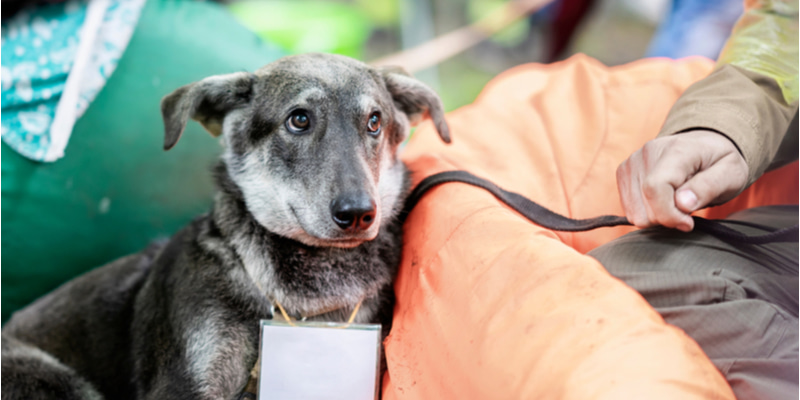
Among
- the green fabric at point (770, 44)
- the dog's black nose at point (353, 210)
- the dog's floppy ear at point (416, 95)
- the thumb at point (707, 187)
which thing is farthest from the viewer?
the dog's floppy ear at point (416, 95)

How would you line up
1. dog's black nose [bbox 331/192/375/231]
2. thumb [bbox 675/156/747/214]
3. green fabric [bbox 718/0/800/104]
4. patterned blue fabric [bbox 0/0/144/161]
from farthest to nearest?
patterned blue fabric [bbox 0/0/144/161], dog's black nose [bbox 331/192/375/231], green fabric [bbox 718/0/800/104], thumb [bbox 675/156/747/214]

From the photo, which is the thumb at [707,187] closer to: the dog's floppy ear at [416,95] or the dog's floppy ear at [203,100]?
the dog's floppy ear at [416,95]

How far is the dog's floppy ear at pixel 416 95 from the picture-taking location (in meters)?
1.67

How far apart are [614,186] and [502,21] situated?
3.42 m

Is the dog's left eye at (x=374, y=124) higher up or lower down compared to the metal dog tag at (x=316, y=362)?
higher up

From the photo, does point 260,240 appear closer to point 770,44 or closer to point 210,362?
point 210,362

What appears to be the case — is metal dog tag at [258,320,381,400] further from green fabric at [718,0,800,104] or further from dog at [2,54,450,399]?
green fabric at [718,0,800,104]

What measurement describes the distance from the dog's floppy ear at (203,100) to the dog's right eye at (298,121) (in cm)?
18

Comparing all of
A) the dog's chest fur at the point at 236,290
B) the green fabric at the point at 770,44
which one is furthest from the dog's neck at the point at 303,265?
the green fabric at the point at 770,44

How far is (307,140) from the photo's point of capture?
56.8 inches

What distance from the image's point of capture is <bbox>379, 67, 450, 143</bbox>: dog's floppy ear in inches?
65.7

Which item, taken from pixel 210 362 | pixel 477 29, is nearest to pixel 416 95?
pixel 210 362

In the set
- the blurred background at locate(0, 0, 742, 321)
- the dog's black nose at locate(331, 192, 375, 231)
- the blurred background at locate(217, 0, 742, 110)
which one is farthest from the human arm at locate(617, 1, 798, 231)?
the blurred background at locate(217, 0, 742, 110)

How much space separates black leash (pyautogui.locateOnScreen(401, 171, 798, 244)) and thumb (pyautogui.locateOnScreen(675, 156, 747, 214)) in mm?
72
